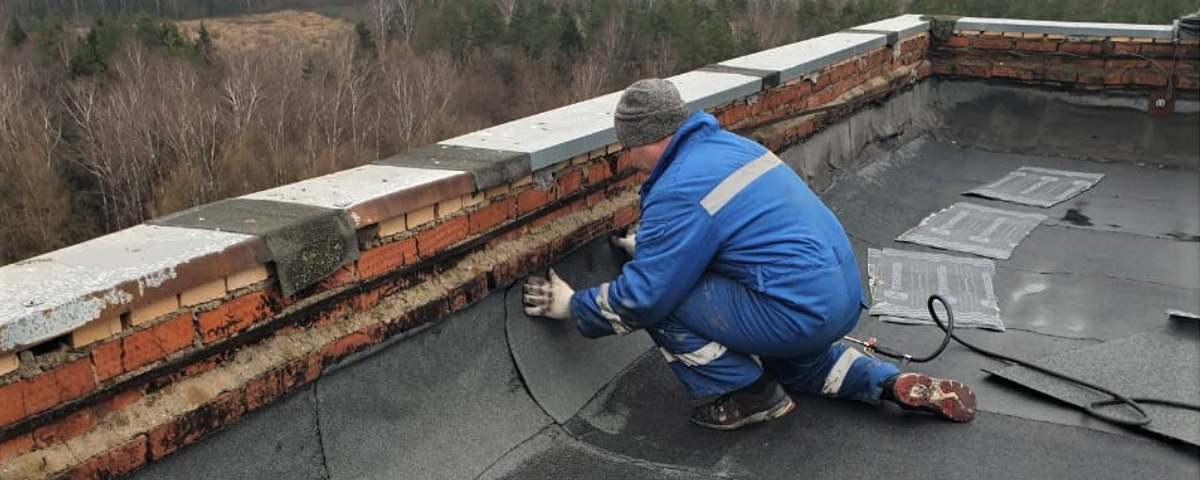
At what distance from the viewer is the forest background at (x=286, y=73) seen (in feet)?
83.7

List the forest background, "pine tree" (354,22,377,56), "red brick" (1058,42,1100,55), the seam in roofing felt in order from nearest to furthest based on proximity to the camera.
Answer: the seam in roofing felt
"red brick" (1058,42,1100,55)
the forest background
"pine tree" (354,22,377,56)

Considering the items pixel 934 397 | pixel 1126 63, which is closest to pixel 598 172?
pixel 934 397

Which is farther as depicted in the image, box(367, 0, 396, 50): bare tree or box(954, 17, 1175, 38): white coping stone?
box(367, 0, 396, 50): bare tree

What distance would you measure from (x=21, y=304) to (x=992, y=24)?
19.6 feet

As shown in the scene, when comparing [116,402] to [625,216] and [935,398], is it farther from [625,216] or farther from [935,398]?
[935,398]

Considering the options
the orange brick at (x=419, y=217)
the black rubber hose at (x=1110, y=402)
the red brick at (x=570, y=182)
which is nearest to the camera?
the orange brick at (x=419, y=217)

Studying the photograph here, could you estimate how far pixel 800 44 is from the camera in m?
5.18

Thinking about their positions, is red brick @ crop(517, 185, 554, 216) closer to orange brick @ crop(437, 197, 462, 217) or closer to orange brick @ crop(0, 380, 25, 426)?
orange brick @ crop(437, 197, 462, 217)

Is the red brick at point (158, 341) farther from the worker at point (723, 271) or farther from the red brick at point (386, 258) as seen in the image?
the worker at point (723, 271)

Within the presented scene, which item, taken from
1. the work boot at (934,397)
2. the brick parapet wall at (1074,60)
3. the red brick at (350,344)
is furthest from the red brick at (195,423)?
the brick parapet wall at (1074,60)

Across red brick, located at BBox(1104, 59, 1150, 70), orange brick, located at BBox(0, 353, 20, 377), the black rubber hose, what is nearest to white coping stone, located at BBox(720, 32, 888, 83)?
red brick, located at BBox(1104, 59, 1150, 70)

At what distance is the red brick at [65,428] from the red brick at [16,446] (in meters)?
0.01

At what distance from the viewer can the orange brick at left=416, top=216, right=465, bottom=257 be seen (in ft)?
8.04

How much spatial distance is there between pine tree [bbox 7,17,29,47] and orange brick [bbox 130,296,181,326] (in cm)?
3427
